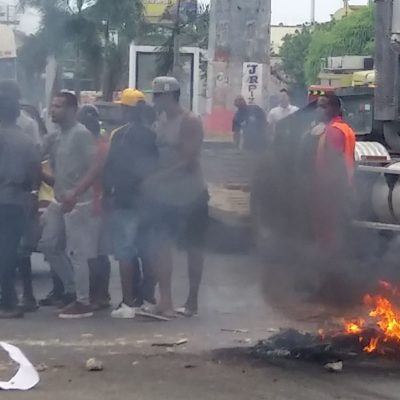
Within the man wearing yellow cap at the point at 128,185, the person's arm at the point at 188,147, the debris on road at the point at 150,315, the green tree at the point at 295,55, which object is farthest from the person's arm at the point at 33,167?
the green tree at the point at 295,55

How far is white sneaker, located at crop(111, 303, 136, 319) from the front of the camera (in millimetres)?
9221

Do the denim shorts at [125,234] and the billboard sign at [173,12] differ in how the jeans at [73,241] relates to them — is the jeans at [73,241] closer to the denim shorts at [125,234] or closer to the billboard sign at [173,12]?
the denim shorts at [125,234]

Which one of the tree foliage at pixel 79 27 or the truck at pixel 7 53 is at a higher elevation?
the tree foliage at pixel 79 27

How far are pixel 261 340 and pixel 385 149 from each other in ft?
6.78

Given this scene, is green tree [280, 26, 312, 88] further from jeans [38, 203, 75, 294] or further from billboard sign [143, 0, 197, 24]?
jeans [38, 203, 75, 294]

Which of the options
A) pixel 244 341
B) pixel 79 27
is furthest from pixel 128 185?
pixel 79 27

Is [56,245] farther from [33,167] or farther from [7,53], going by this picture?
[7,53]

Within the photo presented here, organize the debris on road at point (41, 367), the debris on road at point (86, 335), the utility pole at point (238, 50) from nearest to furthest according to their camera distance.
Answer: the debris on road at point (41, 367)
the debris on road at point (86, 335)
the utility pole at point (238, 50)

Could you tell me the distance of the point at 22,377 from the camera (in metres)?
6.99

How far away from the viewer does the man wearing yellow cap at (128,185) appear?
9.25 meters

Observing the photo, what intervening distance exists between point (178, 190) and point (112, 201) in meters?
0.52

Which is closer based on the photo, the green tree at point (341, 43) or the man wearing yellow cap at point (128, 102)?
the man wearing yellow cap at point (128, 102)

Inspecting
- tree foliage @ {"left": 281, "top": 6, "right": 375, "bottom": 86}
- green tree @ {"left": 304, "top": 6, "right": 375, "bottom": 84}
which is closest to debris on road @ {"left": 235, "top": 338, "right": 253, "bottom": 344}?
tree foliage @ {"left": 281, "top": 6, "right": 375, "bottom": 86}

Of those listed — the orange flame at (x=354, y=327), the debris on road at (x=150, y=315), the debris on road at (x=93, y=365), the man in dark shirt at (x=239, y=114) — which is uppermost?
the man in dark shirt at (x=239, y=114)
